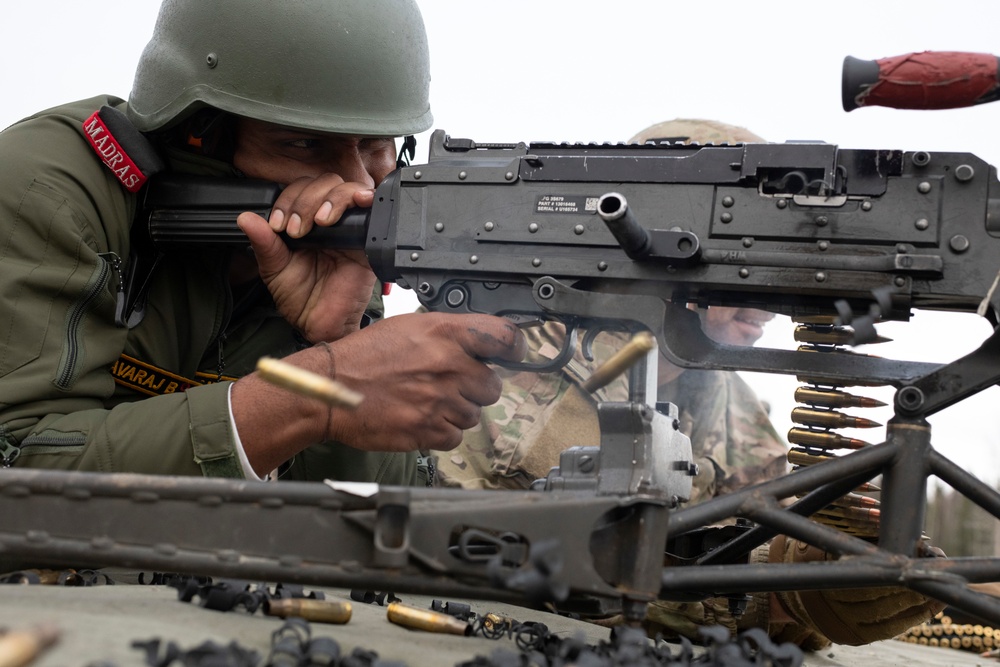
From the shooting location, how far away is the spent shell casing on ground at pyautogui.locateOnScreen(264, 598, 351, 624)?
2.27m

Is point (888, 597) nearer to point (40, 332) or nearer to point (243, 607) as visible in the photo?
point (243, 607)

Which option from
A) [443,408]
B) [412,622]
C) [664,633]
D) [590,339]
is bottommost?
[664,633]

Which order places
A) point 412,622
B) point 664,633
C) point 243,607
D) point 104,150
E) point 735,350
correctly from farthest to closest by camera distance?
1. point 664,633
2. point 104,150
3. point 735,350
4. point 412,622
5. point 243,607

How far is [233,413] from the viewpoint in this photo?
2928 millimetres

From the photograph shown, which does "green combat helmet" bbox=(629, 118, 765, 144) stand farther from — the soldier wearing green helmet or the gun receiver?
the gun receiver

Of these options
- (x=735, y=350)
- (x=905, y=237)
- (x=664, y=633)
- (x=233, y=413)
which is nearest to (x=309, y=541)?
(x=233, y=413)

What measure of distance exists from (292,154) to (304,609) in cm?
169

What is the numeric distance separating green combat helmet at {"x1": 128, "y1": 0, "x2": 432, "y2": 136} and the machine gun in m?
0.28

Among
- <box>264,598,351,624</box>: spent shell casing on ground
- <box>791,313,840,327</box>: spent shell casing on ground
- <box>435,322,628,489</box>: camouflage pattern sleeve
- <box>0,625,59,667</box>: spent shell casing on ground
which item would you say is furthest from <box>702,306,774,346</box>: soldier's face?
<box>0,625,59,667</box>: spent shell casing on ground

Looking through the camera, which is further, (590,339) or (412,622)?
(590,339)

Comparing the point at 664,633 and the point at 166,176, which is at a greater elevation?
the point at 166,176

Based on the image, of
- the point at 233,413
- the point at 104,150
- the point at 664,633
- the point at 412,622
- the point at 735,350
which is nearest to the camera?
the point at 412,622

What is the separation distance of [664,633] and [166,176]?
7.88ft

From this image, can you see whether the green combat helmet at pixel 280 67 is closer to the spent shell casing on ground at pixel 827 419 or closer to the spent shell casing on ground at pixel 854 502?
the spent shell casing on ground at pixel 827 419
